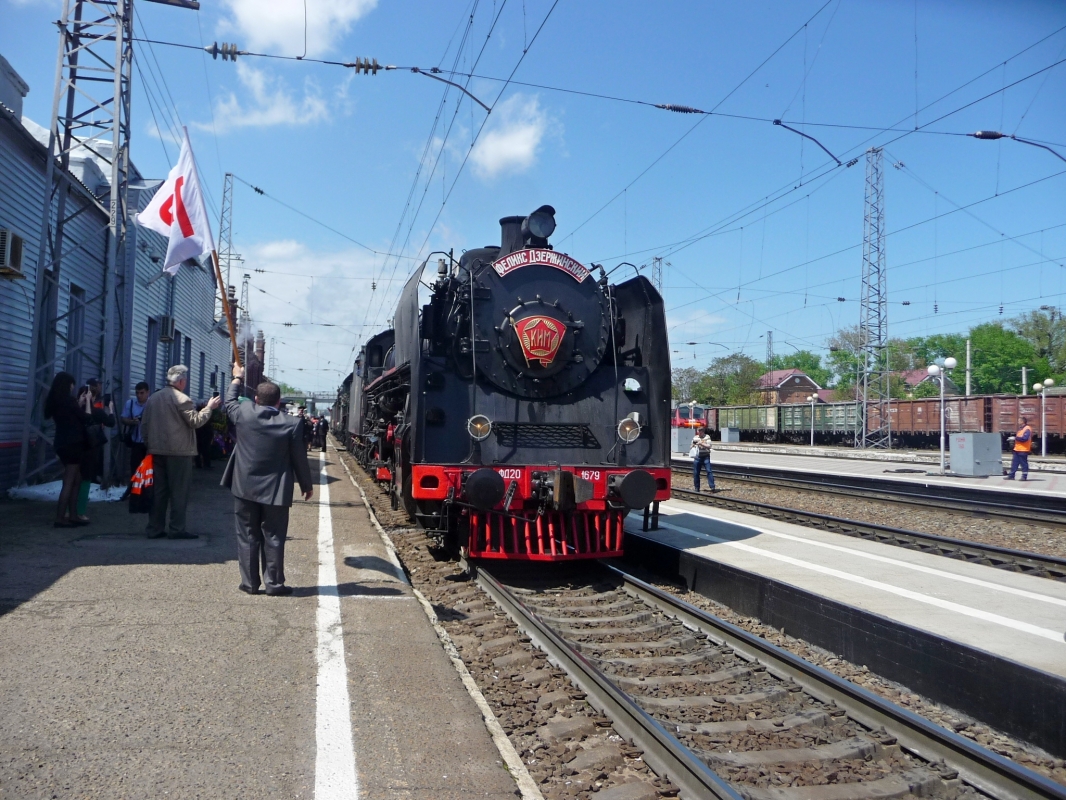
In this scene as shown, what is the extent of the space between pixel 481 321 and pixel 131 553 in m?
3.74

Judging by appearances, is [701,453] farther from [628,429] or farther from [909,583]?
[909,583]

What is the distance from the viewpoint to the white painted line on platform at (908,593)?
17.9 feet

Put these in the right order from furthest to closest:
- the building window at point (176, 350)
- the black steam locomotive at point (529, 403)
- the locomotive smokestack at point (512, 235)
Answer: the building window at point (176, 350) → the locomotive smokestack at point (512, 235) → the black steam locomotive at point (529, 403)

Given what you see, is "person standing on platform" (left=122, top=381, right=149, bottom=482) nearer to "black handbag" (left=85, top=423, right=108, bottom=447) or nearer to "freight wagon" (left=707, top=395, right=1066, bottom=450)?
"black handbag" (left=85, top=423, right=108, bottom=447)

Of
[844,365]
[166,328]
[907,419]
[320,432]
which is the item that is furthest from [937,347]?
[166,328]

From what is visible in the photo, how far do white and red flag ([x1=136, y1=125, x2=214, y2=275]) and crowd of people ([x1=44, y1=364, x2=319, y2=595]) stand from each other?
192 centimetres

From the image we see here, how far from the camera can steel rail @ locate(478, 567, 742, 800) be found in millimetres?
3130

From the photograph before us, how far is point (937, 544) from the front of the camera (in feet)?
30.3

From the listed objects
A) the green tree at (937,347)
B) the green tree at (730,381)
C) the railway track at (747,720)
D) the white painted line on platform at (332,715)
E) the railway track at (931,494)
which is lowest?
the railway track at (747,720)

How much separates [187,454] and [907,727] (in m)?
6.25

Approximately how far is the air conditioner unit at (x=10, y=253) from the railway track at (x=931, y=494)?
13.8 metres

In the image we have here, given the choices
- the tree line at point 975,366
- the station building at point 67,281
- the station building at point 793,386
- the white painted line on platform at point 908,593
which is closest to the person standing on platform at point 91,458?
the station building at point 67,281

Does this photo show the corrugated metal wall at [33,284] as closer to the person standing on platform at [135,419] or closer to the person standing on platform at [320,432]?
the person standing on platform at [135,419]

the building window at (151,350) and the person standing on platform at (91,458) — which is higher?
the building window at (151,350)
